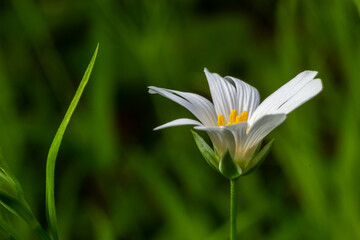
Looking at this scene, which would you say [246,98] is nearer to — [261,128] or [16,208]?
[261,128]

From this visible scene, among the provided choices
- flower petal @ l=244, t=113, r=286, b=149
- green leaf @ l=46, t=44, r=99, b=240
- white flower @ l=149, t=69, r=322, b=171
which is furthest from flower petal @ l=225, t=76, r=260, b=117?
green leaf @ l=46, t=44, r=99, b=240

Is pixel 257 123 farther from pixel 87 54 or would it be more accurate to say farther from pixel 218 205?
pixel 87 54

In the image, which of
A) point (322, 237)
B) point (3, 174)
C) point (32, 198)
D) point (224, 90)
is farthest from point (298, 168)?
point (3, 174)

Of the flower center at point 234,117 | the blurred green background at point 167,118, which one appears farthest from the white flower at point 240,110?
the blurred green background at point 167,118

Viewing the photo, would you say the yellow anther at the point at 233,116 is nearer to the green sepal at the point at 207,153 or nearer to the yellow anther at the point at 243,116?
the yellow anther at the point at 243,116

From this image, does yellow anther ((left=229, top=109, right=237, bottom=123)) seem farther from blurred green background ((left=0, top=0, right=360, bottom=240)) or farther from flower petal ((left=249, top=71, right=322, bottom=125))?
blurred green background ((left=0, top=0, right=360, bottom=240))

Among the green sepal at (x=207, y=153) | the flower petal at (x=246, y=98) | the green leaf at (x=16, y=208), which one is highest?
the green leaf at (x=16, y=208)

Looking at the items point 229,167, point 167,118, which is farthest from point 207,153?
point 167,118
